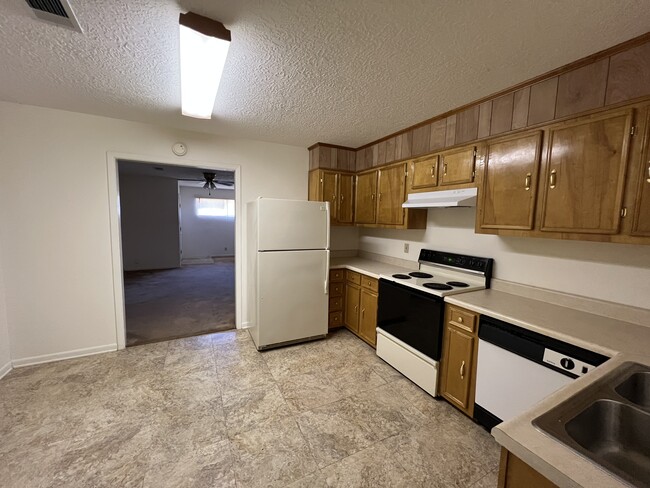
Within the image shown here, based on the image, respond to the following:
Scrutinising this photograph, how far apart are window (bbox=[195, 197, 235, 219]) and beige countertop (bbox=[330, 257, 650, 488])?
759 centimetres

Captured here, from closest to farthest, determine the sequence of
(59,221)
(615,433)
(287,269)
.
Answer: (615,433), (59,221), (287,269)

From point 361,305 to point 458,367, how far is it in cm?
131

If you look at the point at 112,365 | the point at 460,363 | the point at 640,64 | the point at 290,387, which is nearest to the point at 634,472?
the point at 460,363

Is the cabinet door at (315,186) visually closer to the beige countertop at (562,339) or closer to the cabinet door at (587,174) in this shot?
the beige countertop at (562,339)

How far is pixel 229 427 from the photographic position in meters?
1.86

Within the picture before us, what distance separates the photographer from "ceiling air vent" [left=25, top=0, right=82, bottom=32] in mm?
1216

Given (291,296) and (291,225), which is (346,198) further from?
(291,296)

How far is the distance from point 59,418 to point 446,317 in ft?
9.63

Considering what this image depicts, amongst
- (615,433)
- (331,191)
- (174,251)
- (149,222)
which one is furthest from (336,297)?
(149,222)

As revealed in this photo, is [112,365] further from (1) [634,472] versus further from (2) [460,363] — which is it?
(1) [634,472]

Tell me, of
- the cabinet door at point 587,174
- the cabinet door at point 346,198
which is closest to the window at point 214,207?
the cabinet door at point 346,198

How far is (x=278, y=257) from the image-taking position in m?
2.89

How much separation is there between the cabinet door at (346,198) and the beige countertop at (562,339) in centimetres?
107

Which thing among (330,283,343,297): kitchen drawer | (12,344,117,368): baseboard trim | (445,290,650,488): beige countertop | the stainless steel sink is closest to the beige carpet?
(12,344,117,368): baseboard trim
